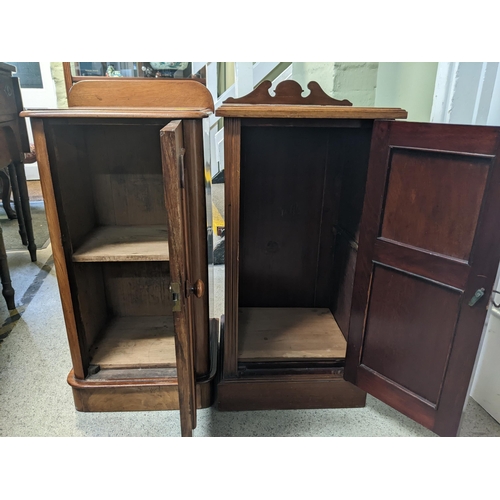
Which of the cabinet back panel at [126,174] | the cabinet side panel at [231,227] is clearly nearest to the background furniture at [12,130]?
the cabinet back panel at [126,174]

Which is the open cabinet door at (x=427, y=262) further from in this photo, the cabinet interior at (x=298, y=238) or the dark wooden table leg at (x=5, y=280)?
the dark wooden table leg at (x=5, y=280)

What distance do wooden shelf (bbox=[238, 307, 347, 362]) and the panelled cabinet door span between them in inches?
22.1

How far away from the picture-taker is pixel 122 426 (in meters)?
1.54

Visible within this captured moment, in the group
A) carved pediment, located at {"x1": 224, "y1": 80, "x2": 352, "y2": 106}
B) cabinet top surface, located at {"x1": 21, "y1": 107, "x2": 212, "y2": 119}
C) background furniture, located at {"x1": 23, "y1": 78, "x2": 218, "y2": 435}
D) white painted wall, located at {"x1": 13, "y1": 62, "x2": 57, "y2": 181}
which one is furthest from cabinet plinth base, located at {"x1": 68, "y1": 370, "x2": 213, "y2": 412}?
white painted wall, located at {"x1": 13, "y1": 62, "x2": 57, "y2": 181}

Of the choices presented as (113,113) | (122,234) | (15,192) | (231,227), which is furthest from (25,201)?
(231,227)

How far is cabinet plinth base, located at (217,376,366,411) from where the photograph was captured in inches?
62.9

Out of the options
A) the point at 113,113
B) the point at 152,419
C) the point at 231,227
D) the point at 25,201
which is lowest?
the point at 152,419

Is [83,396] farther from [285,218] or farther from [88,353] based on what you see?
[285,218]

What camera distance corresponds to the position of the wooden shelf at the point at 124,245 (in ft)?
4.63

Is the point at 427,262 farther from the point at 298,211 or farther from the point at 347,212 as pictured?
the point at 298,211

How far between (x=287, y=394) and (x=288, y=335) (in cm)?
29

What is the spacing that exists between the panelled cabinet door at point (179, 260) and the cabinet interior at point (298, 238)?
56 centimetres

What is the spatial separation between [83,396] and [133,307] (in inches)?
18.7

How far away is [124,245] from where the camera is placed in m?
1.51
